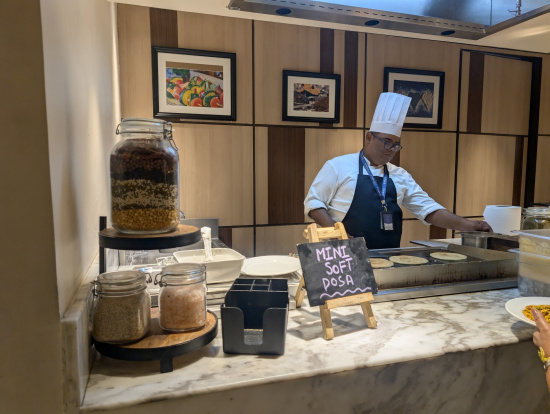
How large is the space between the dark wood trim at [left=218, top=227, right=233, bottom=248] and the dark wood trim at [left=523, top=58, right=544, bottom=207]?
339 centimetres

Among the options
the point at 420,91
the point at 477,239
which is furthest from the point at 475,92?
the point at 477,239

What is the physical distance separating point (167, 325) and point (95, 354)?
0.67 ft

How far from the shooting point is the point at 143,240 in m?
0.87

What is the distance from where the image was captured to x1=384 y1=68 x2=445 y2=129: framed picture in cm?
354

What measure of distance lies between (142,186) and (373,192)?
2103 mm

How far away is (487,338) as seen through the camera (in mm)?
1083

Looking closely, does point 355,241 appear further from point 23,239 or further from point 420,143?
point 420,143

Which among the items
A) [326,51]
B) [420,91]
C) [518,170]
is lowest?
[518,170]

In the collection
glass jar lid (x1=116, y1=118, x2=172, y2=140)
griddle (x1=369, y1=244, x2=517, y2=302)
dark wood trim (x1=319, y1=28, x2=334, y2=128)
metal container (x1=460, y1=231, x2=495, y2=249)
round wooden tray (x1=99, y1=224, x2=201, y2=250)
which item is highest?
dark wood trim (x1=319, y1=28, x2=334, y2=128)

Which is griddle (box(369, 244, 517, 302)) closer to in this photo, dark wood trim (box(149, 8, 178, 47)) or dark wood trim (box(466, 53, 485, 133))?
dark wood trim (box(149, 8, 178, 47))

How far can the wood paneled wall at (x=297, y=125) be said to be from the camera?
2.97 meters

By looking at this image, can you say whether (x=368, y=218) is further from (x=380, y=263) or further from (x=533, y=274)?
(x=533, y=274)

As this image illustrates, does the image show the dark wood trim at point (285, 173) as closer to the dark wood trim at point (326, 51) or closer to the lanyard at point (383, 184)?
the dark wood trim at point (326, 51)

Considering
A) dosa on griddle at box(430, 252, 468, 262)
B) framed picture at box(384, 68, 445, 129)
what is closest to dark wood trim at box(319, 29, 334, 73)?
framed picture at box(384, 68, 445, 129)
